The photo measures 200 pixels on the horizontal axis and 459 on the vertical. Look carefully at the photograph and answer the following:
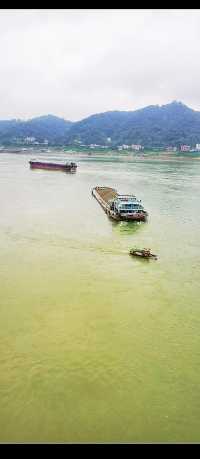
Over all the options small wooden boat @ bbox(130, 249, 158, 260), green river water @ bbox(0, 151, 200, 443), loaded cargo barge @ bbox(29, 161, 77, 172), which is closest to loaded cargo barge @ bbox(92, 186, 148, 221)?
green river water @ bbox(0, 151, 200, 443)

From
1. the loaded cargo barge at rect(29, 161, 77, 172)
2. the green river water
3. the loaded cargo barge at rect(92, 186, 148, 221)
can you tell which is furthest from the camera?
the loaded cargo barge at rect(29, 161, 77, 172)

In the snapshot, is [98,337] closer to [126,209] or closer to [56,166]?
[126,209]

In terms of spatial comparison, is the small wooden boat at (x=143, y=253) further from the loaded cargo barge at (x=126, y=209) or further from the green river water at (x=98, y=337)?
the loaded cargo barge at (x=126, y=209)

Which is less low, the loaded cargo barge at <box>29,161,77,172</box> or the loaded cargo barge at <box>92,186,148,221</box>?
the loaded cargo barge at <box>92,186,148,221</box>

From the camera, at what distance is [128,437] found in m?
8.23

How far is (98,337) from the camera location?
39.8 ft

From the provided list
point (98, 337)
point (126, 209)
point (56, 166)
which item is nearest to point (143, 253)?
point (98, 337)

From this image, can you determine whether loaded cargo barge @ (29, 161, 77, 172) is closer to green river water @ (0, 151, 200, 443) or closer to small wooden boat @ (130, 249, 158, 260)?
green river water @ (0, 151, 200, 443)

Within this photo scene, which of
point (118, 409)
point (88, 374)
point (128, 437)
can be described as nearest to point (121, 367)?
point (88, 374)

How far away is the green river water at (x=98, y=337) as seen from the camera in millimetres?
8650

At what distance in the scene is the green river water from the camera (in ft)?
28.4

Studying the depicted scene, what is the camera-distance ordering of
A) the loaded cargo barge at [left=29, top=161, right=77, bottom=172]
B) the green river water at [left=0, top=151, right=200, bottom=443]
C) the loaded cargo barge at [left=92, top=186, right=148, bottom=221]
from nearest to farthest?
the green river water at [left=0, top=151, right=200, bottom=443] → the loaded cargo barge at [left=92, top=186, right=148, bottom=221] → the loaded cargo barge at [left=29, top=161, right=77, bottom=172]

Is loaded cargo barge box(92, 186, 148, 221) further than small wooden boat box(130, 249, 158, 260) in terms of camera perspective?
Yes
